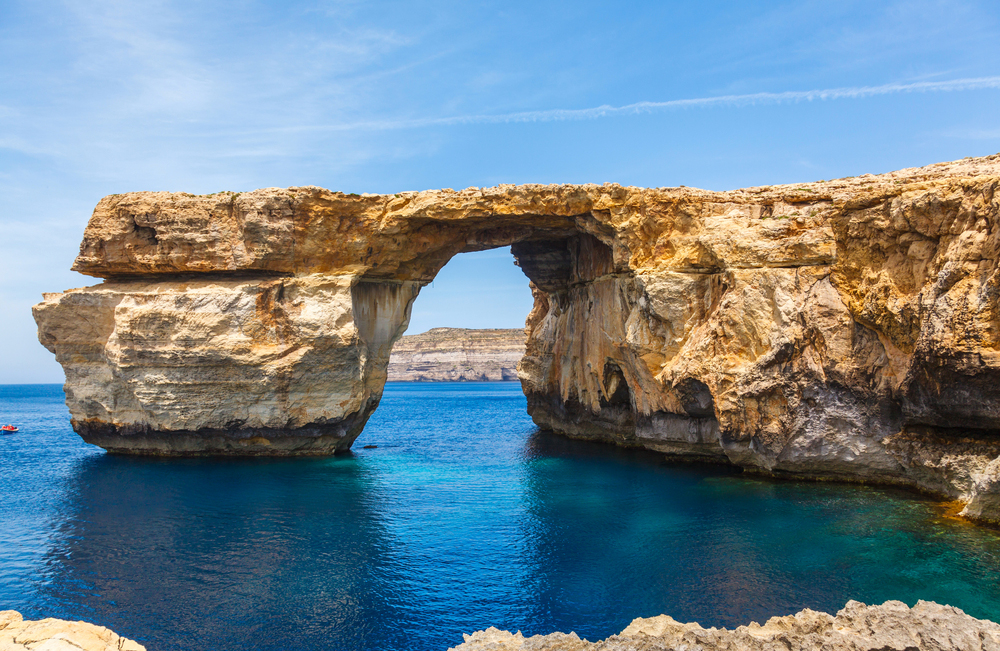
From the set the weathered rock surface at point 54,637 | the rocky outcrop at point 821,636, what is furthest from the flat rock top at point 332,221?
the weathered rock surface at point 54,637

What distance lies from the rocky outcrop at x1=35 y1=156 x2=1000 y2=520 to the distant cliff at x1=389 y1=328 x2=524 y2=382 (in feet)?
272

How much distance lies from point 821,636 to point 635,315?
61.2 feet

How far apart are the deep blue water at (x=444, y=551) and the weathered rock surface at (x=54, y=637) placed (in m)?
3.09

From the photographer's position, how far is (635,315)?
2698 cm

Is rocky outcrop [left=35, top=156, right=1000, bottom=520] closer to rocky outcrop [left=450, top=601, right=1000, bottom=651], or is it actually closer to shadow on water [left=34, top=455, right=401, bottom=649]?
shadow on water [left=34, top=455, right=401, bottom=649]

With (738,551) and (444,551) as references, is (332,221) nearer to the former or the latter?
(444,551)

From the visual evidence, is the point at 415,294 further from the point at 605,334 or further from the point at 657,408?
the point at 657,408

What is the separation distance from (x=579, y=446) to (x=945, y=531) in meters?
18.6

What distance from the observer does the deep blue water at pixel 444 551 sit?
1256cm

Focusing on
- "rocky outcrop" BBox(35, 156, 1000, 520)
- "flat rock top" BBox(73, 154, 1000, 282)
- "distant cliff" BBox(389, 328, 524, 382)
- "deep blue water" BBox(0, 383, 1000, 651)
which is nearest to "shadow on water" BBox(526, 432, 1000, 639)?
"deep blue water" BBox(0, 383, 1000, 651)

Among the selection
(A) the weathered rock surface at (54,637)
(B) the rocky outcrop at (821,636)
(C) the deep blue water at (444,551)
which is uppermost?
(A) the weathered rock surface at (54,637)

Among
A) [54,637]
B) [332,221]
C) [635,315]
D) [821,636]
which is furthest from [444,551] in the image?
[332,221]

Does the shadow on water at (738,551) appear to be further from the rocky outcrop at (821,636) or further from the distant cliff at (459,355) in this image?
the distant cliff at (459,355)

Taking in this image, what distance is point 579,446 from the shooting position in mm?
33719
